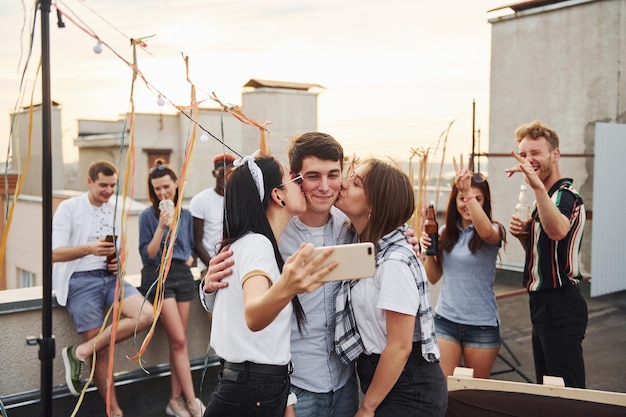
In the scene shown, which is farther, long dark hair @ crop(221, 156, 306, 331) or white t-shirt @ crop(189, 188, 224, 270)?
A: white t-shirt @ crop(189, 188, 224, 270)

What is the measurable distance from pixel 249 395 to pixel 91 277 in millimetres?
1972

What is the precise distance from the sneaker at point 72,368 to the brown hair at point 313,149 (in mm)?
1950

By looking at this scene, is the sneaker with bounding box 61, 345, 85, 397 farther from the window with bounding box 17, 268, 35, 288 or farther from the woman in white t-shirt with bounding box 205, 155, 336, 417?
the window with bounding box 17, 268, 35, 288

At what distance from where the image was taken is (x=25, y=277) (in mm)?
16438

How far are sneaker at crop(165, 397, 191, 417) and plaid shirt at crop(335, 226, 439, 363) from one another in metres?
1.97

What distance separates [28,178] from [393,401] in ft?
65.2

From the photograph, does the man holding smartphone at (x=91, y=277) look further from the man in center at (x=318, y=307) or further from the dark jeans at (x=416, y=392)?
the dark jeans at (x=416, y=392)

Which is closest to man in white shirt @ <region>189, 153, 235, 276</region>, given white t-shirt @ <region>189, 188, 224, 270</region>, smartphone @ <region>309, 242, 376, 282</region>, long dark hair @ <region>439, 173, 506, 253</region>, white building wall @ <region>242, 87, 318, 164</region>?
white t-shirt @ <region>189, 188, 224, 270</region>

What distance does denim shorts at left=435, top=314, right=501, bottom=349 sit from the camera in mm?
2877

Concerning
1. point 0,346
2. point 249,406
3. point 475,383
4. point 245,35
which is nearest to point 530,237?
point 475,383

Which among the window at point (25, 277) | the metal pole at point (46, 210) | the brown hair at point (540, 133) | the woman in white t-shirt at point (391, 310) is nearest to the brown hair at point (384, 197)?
the woman in white t-shirt at point (391, 310)

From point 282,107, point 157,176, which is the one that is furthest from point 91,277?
point 282,107

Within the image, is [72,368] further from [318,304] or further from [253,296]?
[253,296]

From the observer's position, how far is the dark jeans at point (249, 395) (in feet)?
5.54
